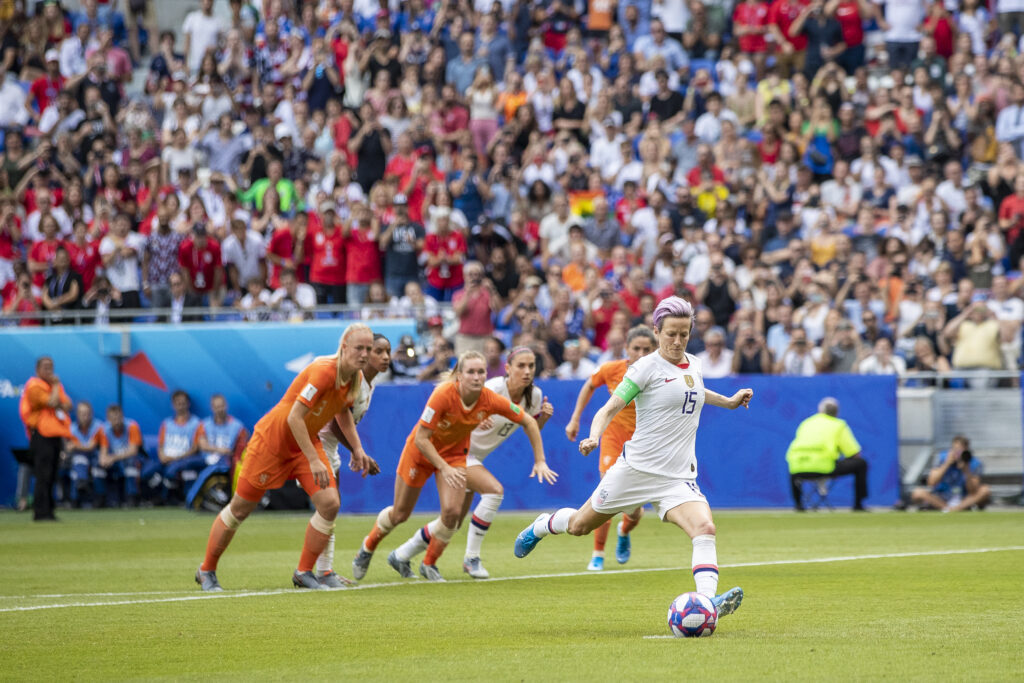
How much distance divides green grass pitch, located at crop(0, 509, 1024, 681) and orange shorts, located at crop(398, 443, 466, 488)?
2.83 ft

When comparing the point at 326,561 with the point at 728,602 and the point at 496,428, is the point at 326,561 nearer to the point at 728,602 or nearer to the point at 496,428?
the point at 496,428

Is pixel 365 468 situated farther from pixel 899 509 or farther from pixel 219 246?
pixel 219 246

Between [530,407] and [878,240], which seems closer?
[530,407]

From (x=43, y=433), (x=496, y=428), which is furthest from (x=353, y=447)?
(x=43, y=433)

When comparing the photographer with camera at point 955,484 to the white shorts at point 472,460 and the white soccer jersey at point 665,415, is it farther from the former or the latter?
the white soccer jersey at point 665,415

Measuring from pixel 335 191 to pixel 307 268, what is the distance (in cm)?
156

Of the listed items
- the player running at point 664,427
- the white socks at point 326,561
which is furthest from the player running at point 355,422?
the player running at point 664,427

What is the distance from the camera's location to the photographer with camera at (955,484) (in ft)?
66.7

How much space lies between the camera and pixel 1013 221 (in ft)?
73.2

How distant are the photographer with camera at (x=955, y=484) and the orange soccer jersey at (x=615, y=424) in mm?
8302

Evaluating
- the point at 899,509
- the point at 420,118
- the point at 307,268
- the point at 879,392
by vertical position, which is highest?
the point at 420,118

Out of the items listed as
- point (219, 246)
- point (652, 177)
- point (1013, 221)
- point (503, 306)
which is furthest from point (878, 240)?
point (219, 246)

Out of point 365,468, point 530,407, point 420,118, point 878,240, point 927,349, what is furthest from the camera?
point 420,118

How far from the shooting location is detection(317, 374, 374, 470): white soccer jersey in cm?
1252
